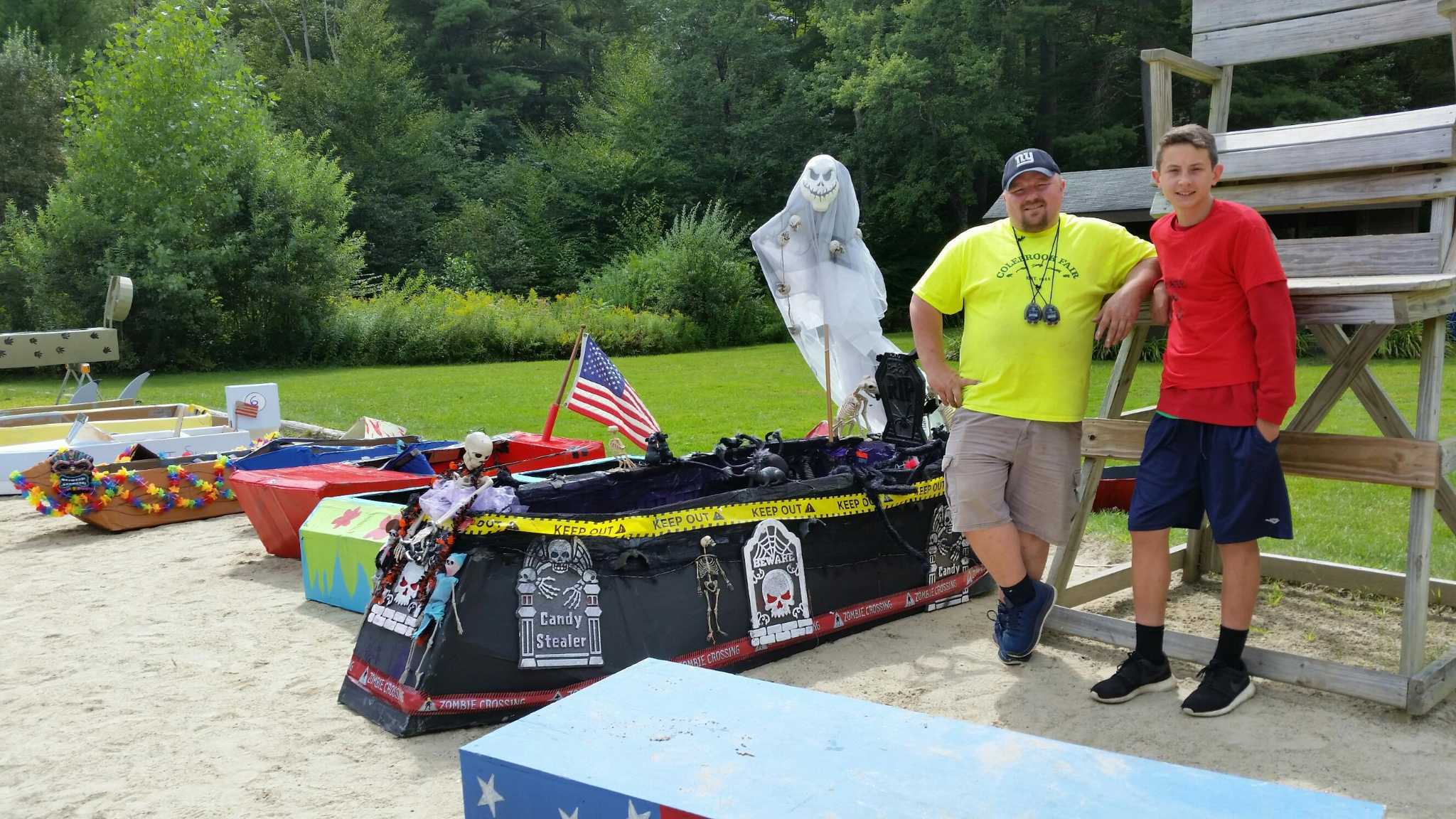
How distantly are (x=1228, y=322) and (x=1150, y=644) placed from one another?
126 cm

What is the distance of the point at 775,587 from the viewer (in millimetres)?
4770

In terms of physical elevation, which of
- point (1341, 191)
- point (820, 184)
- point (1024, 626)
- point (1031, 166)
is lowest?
point (1024, 626)

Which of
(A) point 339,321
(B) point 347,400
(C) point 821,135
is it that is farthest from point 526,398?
(C) point 821,135

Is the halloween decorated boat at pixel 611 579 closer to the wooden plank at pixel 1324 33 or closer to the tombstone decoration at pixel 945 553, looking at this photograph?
the tombstone decoration at pixel 945 553

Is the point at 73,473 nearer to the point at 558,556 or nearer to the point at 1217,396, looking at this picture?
the point at 558,556

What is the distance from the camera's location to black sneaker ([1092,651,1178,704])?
4164mm

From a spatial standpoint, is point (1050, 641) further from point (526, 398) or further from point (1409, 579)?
point (526, 398)

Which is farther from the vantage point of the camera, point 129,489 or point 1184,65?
point 129,489

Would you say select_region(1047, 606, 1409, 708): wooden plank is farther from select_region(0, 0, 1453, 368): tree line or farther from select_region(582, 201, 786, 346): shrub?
select_region(582, 201, 786, 346): shrub

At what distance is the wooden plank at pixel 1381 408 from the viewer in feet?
14.2

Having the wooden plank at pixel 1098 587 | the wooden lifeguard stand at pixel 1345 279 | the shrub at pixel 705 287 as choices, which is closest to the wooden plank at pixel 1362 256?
the wooden lifeguard stand at pixel 1345 279

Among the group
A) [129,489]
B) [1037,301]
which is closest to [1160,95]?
[1037,301]

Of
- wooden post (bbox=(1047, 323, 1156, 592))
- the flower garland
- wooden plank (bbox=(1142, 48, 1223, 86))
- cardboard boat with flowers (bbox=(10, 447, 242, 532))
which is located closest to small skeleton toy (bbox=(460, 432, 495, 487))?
wooden post (bbox=(1047, 323, 1156, 592))

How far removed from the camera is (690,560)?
454 centimetres
